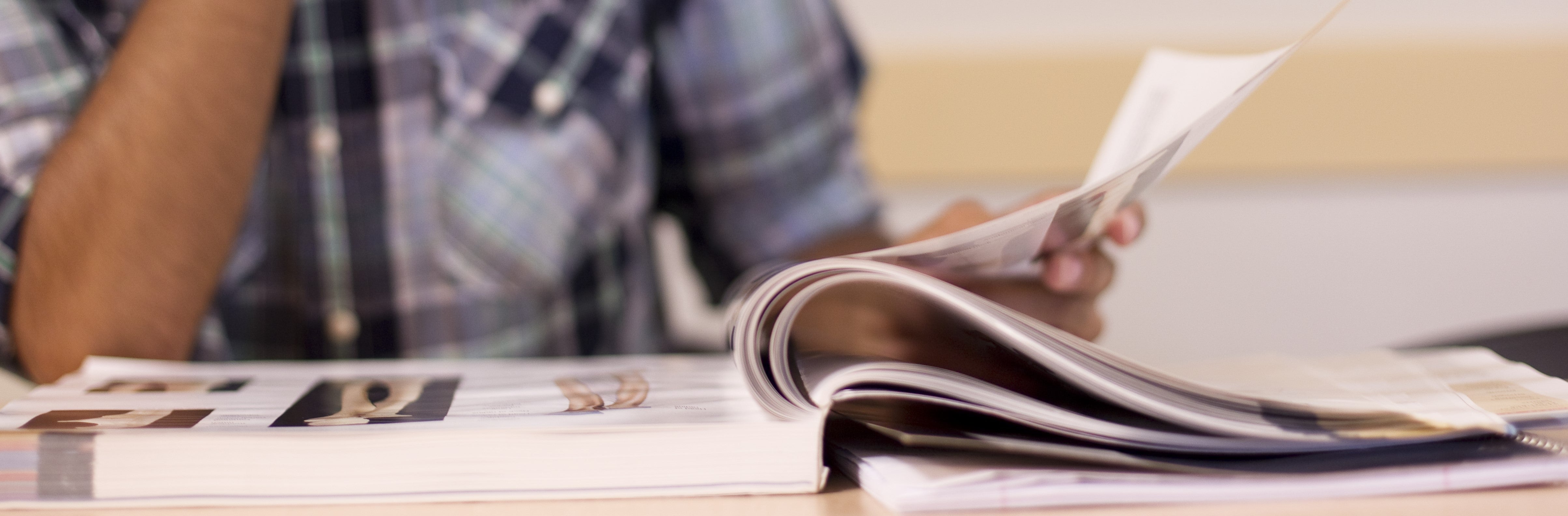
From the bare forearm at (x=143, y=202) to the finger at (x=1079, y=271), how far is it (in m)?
0.41

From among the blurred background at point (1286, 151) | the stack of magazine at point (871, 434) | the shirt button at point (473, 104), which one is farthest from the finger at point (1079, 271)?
the blurred background at point (1286, 151)

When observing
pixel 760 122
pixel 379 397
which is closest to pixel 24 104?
pixel 379 397

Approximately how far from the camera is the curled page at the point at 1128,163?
0.25 metres

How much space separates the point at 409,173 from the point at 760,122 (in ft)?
0.86

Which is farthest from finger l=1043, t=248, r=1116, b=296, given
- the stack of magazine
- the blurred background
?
the blurred background

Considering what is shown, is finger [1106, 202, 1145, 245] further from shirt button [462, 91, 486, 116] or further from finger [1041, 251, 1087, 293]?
shirt button [462, 91, 486, 116]

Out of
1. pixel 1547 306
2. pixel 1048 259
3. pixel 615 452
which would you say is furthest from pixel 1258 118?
pixel 615 452

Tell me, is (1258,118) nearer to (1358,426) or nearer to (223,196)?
(1358,426)

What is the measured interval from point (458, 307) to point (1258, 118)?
913 mm

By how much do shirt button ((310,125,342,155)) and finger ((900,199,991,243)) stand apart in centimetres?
41

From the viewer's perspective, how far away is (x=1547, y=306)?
1.12 m

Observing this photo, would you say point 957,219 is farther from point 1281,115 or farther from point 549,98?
point 1281,115

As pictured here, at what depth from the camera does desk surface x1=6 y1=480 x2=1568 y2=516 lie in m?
0.22

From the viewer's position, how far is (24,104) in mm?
444
